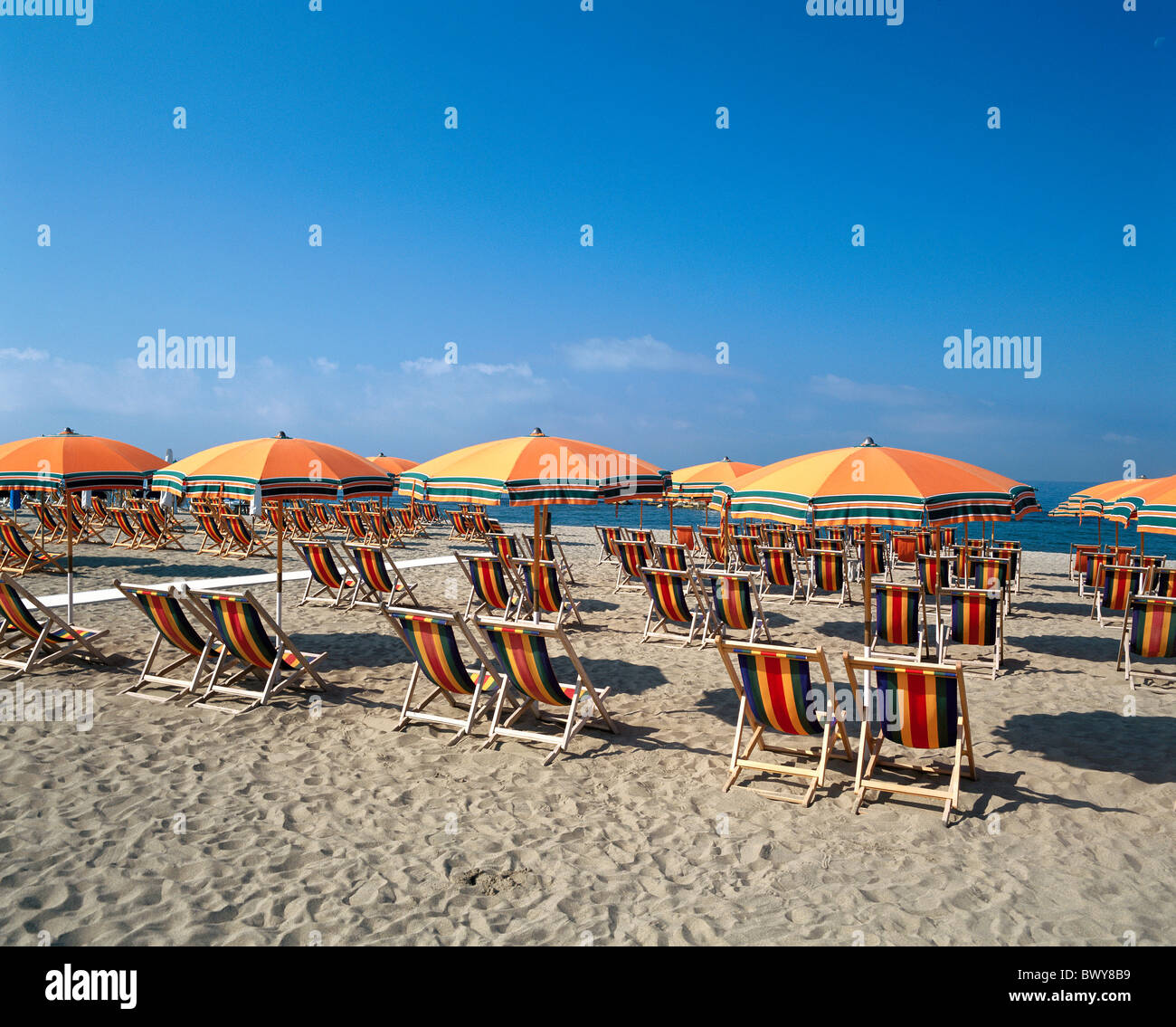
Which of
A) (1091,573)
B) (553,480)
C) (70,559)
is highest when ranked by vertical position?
(553,480)

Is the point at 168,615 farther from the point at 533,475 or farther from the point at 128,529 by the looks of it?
the point at 128,529

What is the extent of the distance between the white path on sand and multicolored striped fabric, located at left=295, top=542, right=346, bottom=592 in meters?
1.37

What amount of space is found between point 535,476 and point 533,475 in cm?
2

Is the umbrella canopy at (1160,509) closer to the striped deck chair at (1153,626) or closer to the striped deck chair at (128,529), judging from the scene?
the striped deck chair at (1153,626)

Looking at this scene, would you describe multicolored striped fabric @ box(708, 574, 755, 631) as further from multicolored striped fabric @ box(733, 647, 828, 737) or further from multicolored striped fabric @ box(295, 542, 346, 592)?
multicolored striped fabric @ box(295, 542, 346, 592)

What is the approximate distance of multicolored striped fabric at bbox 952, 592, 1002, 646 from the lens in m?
6.80

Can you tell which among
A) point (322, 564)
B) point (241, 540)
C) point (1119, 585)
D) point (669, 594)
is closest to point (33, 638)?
point (322, 564)

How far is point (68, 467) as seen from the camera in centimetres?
747
